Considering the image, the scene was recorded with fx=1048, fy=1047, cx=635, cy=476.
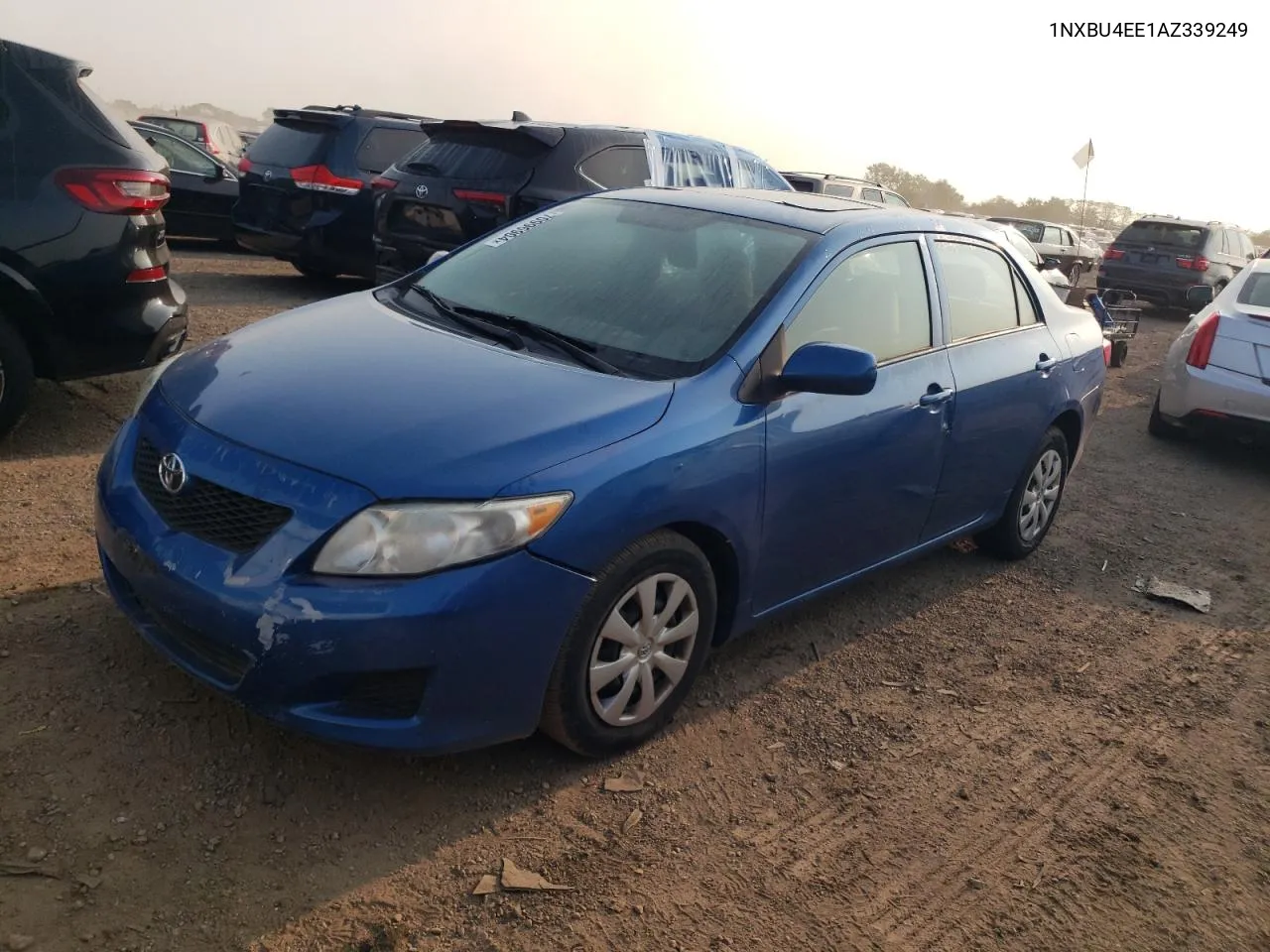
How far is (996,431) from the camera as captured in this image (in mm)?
4621

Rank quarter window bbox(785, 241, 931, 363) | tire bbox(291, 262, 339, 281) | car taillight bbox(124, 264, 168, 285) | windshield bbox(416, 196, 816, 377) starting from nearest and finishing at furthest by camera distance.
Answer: windshield bbox(416, 196, 816, 377) → quarter window bbox(785, 241, 931, 363) → car taillight bbox(124, 264, 168, 285) → tire bbox(291, 262, 339, 281)

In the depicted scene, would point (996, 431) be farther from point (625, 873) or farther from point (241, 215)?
point (241, 215)

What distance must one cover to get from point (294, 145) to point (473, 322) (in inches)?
287

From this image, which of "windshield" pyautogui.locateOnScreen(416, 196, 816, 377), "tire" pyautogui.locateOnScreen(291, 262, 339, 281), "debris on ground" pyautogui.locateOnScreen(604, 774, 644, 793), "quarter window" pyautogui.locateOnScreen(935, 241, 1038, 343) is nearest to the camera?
"debris on ground" pyautogui.locateOnScreen(604, 774, 644, 793)

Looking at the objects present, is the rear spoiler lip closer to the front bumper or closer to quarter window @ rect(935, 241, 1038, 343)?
quarter window @ rect(935, 241, 1038, 343)

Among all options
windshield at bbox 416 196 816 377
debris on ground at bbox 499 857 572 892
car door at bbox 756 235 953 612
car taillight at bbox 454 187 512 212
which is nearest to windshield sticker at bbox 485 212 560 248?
windshield at bbox 416 196 816 377

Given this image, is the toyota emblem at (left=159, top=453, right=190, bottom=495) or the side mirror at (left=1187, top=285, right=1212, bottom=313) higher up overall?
the side mirror at (left=1187, top=285, right=1212, bottom=313)

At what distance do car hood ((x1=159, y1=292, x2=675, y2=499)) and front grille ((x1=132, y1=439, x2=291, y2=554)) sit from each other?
149mm

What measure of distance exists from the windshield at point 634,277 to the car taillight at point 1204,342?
17.1 ft

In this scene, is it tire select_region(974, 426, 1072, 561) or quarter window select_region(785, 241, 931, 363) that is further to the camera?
tire select_region(974, 426, 1072, 561)

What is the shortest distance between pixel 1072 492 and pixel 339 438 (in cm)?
543

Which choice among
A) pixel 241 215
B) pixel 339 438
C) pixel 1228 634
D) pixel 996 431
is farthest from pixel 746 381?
pixel 241 215

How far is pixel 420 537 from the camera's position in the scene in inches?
103

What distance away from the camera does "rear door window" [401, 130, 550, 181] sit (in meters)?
7.76
